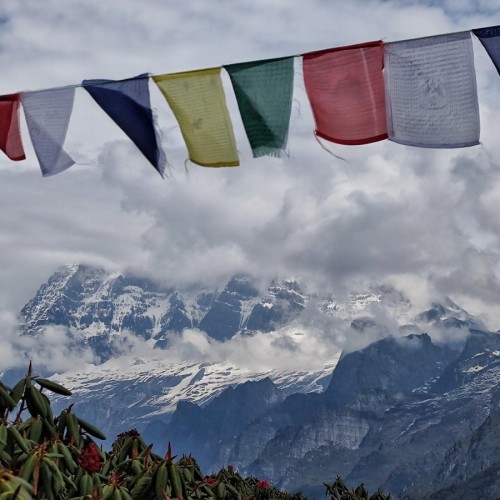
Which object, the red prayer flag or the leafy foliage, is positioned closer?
the leafy foliage

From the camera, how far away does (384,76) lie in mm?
16344

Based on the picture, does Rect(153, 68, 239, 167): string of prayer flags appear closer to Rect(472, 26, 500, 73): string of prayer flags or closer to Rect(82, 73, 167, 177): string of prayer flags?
Rect(82, 73, 167, 177): string of prayer flags

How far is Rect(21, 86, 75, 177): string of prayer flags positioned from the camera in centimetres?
1866

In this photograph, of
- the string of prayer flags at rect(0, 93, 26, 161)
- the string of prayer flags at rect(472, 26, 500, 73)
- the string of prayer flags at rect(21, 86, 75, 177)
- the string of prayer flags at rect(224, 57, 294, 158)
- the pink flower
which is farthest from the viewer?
the string of prayer flags at rect(0, 93, 26, 161)

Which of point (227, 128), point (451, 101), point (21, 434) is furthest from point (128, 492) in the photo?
point (451, 101)

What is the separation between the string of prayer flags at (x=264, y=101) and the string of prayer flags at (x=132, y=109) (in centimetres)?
200

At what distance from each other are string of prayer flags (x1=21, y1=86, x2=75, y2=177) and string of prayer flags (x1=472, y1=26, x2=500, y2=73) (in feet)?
26.8

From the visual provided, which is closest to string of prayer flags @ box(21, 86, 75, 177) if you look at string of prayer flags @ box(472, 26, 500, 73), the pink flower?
string of prayer flags @ box(472, 26, 500, 73)

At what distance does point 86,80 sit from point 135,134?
4.75ft

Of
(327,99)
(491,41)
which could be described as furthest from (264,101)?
(491,41)

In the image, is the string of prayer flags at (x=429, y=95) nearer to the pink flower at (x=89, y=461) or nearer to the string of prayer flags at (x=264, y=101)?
the string of prayer flags at (x=264, y=101)

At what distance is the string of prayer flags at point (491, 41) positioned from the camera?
15.3 metres

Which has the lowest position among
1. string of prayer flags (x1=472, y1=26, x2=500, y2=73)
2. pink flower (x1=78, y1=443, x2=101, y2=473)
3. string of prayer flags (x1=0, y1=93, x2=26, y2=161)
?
pink flower (x1=78, y1=443, x2=101, y2=473)

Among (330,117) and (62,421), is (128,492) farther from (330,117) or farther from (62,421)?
(330,117)
